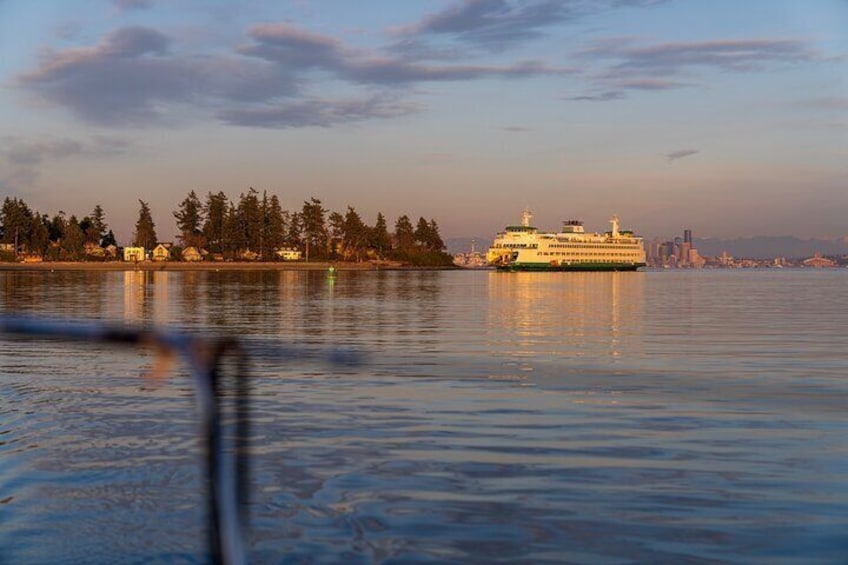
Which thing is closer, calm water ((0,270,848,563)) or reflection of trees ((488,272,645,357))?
calm water ((0,270,848,563))

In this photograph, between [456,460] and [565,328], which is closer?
[456,460]

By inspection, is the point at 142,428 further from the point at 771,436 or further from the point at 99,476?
the point at 771,436

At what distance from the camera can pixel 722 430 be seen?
53.2 feet

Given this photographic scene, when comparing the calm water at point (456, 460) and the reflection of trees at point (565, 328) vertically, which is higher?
the calm water at point (456, 460)

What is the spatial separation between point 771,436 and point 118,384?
14345 mm

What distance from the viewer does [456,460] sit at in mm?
13617

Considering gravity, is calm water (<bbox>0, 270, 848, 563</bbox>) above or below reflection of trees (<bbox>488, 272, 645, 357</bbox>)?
above

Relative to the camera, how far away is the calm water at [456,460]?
984 centimetres

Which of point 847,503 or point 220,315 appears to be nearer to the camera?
point 847,503

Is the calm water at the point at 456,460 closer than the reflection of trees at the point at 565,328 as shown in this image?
Yes

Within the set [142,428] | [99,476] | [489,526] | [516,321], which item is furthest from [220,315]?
[489,526]

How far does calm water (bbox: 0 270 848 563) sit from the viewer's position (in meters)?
9.84

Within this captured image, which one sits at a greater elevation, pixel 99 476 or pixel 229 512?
pixel 229 512

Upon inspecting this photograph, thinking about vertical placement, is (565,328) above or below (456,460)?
below
